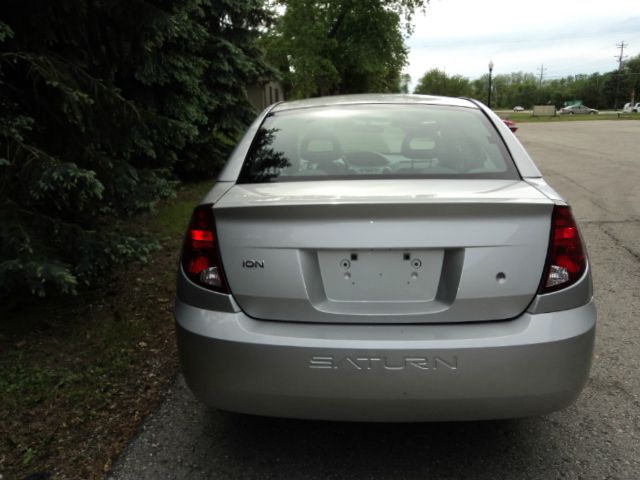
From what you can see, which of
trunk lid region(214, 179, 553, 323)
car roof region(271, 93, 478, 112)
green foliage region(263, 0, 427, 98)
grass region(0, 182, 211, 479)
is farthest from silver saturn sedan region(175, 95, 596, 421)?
green foliage region(263, 0, 427, 98)

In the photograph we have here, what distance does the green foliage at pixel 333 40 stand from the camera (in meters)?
29.2

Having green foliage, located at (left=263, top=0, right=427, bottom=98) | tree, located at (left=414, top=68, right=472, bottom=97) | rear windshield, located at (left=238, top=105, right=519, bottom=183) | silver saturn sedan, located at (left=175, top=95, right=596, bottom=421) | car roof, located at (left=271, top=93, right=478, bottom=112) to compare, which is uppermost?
green foliage, located at (left=263, top=0, right=427, bottom=98)

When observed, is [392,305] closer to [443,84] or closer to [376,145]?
[376,145]

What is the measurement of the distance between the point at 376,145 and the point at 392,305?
50.7 inches

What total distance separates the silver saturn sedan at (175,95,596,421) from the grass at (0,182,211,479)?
0.87m

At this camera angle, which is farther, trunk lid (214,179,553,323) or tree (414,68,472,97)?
tree (414,68,472,97)

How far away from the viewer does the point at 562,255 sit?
2.18m

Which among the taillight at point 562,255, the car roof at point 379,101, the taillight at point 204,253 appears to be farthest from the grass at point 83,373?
the taillight at point 562,255

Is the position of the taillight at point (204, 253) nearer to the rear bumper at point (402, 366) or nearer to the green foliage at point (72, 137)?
the rear bumper at point (402, 366)

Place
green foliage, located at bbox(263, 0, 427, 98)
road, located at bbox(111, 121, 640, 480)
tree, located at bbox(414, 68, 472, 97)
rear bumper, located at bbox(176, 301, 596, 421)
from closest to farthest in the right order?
rear bumper, located at bbox(176, 301, 596, 421) < road, located at bbox(111, 121, 640, 480) < green foliage, located at bbox(263, 0, 427, 98) < tree, located at bbox(414, 68, 472, 97)

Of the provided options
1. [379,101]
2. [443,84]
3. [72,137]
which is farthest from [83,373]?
[443,84]

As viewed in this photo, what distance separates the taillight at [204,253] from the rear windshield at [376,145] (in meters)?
0.40

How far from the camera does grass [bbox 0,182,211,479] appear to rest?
8.59 feet

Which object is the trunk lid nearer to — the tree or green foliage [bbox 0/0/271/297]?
green foliage [bbox 0/0/271/297]
